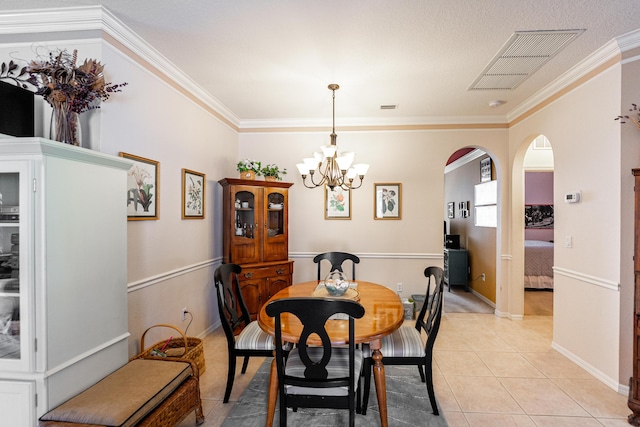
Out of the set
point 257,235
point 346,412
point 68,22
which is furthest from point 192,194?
point 346,412

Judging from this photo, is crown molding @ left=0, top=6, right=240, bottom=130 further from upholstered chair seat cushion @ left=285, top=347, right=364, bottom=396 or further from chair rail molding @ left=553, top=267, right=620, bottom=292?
chair rail molding @ left=553, top=267, right=620, bottom=292

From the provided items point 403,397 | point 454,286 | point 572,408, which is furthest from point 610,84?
point 454,286

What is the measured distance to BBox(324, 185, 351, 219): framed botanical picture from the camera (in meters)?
4.39

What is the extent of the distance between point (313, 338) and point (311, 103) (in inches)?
109

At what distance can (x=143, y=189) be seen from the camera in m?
2.48

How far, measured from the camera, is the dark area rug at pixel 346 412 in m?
2.08

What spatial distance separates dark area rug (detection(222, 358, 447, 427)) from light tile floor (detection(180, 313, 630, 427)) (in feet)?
0.31

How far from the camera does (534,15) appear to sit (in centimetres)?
208

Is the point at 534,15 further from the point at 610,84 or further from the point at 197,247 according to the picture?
the point at 197,247

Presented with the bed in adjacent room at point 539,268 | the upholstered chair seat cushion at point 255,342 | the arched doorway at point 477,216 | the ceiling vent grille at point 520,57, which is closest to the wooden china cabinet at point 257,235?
the upholstered chair seat cushion at point 255,342

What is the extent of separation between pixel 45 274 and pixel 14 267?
0.20 metres

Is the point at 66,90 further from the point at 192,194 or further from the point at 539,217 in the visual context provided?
the point at 539,217

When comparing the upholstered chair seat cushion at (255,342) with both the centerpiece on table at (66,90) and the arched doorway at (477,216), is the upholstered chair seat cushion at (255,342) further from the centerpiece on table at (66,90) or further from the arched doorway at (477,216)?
the arched doorway at (477,216)

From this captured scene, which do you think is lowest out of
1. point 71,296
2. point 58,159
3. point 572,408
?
point 572,408
